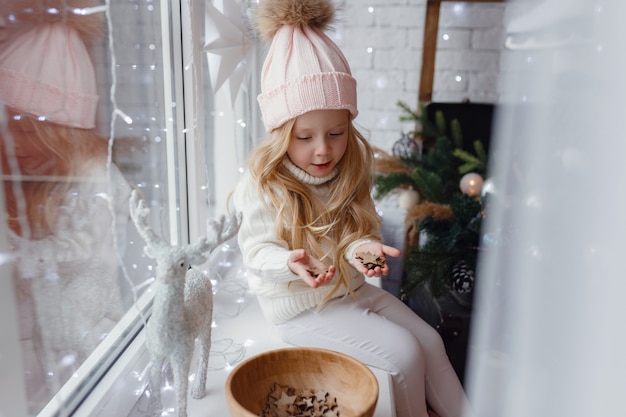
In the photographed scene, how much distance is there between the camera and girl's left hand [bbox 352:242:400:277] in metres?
0.72

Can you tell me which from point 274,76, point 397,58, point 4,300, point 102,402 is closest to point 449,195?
point 397,58

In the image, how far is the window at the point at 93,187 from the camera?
0.49m

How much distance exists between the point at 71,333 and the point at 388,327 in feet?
1.70

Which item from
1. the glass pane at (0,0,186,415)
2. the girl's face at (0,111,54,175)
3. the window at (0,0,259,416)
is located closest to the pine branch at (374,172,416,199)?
the window at (0,0,259,416)

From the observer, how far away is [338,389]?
0.68m

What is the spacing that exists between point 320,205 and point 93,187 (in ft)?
1.26

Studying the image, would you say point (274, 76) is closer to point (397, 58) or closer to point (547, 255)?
point (547, 255)

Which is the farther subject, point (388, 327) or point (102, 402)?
point (388, 327)

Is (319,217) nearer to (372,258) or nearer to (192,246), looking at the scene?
(372,258)

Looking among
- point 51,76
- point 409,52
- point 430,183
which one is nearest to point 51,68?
point 51,76

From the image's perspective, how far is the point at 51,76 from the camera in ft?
1.82

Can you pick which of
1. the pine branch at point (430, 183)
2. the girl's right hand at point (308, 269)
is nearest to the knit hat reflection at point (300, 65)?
the girl's right hand at point (308, 269)

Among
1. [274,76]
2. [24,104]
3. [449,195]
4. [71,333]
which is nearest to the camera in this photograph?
[24,104]

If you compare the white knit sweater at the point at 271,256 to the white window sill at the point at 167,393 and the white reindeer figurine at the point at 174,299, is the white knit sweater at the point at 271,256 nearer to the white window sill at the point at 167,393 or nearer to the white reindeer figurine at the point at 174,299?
the white window sill at the point at 167,393
